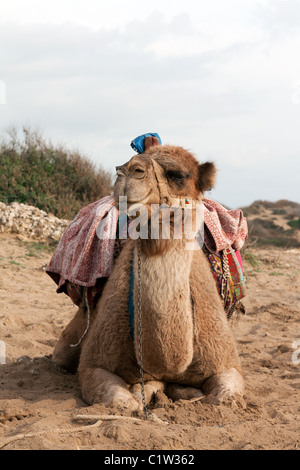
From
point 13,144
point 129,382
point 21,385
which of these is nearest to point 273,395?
point 129,382

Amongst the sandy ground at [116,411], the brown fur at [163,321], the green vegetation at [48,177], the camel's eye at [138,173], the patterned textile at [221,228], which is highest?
the green vegetation at [48,177]

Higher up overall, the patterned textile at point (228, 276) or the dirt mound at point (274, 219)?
the dirt mound at point (274, 219)

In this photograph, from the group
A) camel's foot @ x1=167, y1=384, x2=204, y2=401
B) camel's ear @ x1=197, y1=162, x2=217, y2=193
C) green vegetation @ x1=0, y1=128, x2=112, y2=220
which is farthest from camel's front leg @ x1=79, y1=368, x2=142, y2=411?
green vegetation @ x1=0, y1=128, x2=112, y2=220

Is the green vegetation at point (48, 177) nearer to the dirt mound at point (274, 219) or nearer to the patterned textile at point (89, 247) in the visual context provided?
the patterned textile at point (89, 247)

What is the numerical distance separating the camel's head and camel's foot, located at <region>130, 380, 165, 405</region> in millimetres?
1342

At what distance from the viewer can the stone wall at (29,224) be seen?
11.0 meters

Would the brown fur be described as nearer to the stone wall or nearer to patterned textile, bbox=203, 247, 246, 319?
patterned textile, bbox=203, 247, 246, 319

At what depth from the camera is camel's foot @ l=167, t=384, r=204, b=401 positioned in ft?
13.6

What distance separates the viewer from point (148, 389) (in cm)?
412

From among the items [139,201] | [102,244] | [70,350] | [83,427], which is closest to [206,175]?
[139,201]

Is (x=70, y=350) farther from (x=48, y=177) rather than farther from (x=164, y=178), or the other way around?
(x=48, y=177)

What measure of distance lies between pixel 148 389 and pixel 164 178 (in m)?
1.51

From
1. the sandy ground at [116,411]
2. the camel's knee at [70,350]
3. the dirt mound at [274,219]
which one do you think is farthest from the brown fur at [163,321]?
the dirt mound at [274,219]

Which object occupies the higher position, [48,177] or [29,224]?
[48,177]
